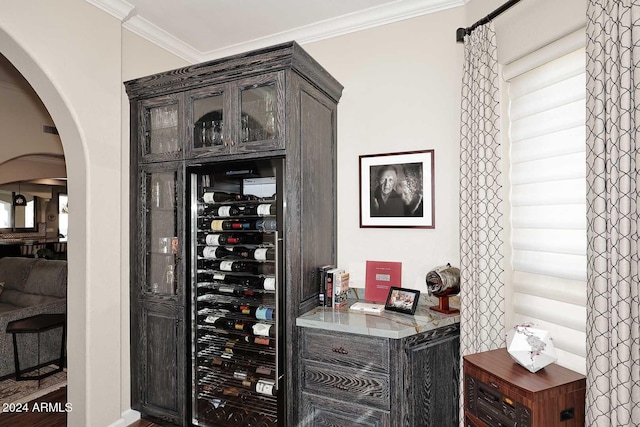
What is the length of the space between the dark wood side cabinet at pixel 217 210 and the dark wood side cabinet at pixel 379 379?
151 mm

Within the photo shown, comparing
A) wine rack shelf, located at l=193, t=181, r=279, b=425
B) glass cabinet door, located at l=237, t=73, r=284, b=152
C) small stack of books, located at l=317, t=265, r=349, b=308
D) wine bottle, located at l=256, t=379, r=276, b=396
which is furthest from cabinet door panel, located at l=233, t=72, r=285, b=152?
wine bottle, located at l=256, t=379, r=276, b=396

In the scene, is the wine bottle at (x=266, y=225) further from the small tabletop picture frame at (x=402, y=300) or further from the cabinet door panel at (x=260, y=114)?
the small tabletop picture frame at (x=402, y=300)

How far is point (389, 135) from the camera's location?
2.86 metres

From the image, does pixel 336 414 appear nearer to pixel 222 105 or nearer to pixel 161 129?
pixel 222 105

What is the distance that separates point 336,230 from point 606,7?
2.07m

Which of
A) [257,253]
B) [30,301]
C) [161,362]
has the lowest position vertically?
[161,362]

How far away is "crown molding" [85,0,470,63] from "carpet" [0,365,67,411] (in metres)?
3.29

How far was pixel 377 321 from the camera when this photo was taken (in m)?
2.30

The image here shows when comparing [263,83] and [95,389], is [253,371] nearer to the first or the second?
[95,389]

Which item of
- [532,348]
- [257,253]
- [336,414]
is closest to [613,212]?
[532,348]

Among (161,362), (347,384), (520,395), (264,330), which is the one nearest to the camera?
(520,395)

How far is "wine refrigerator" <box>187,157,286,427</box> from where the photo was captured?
2.43m

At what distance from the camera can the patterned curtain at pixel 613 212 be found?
1.40 m

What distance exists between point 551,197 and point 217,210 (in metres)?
2.17
